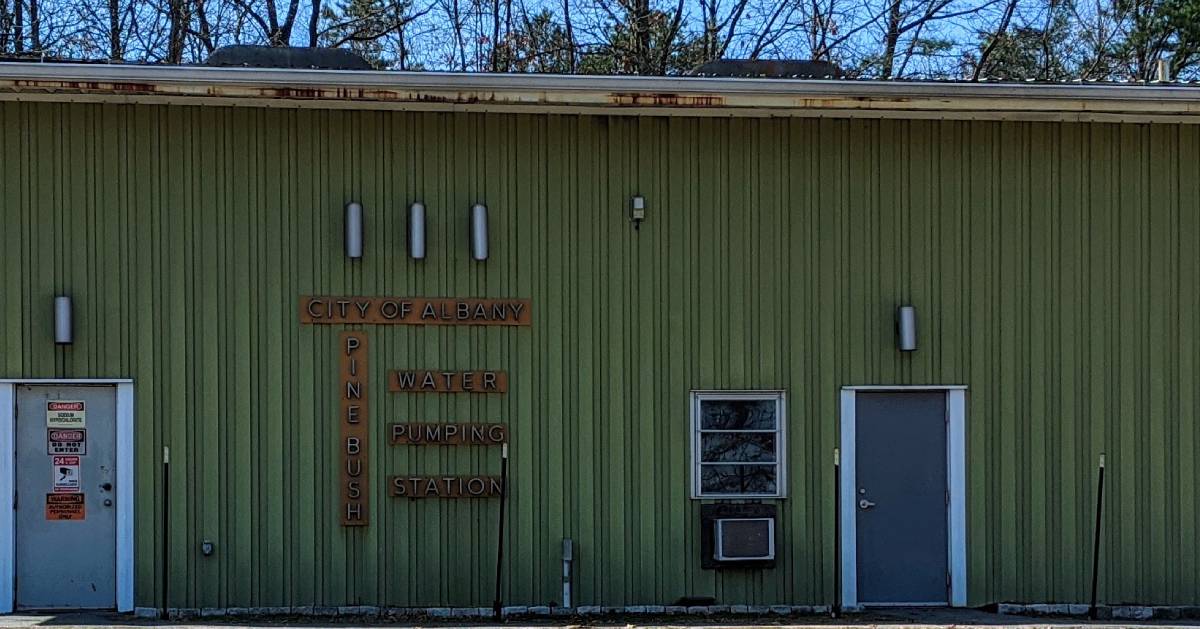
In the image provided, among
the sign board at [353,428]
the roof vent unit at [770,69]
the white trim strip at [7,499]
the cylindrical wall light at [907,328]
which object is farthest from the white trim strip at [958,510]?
the white trim strip at [7,499]

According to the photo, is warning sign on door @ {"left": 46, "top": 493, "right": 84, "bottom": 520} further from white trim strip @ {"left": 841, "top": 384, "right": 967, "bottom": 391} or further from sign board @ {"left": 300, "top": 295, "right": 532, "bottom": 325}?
white trim strip @ {"left": 841, "top": 384, "right": 967, "bottom": 391}

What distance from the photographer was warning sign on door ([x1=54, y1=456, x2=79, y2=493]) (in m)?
10.8

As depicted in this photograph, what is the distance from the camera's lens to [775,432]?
37.5 feet

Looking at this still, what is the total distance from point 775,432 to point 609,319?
1.65m

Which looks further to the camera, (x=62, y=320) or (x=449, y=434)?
(x=449, y=434)

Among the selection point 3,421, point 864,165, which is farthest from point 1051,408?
point 3,421

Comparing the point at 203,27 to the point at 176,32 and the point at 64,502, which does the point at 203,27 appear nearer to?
the point at 176,32

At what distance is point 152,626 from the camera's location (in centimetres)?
1016

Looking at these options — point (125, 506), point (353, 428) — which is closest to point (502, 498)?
point (353, 428)

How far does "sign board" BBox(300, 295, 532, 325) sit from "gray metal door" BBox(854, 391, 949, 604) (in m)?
3.00

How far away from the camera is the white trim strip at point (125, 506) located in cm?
1077

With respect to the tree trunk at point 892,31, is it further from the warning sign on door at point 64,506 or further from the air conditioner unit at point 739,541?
the warning sign on door at point 64,506

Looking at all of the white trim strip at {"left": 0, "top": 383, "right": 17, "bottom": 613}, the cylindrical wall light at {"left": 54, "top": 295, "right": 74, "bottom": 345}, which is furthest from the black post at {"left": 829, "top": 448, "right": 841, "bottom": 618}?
the white trim strip at {"left": 0, "top": 383, "right": 17, "bottom": 613}

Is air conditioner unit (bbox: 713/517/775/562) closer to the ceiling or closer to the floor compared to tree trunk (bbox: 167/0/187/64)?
closer to the floor
